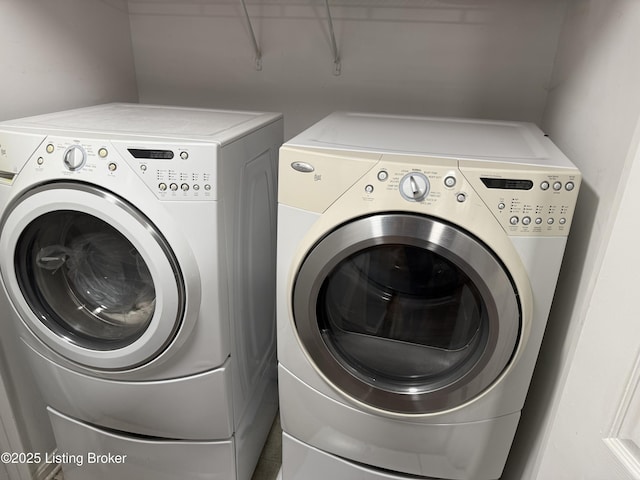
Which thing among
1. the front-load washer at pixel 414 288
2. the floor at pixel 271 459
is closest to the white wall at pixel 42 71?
the floor at pixel 271 459

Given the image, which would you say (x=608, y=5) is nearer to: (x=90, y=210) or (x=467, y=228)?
(x=467, y=228)

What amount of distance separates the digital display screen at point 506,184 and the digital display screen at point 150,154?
0.65 meters

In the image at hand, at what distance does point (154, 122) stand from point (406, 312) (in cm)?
80

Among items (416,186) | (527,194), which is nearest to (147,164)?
(416,186)

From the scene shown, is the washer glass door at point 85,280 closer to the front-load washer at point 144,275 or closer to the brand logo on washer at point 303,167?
the front-load washer at point 144,275

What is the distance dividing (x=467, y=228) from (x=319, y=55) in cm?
102

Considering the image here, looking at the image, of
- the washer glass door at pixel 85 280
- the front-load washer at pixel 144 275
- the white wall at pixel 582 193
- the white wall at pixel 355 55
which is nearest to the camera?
the white wall at pixel 582 193

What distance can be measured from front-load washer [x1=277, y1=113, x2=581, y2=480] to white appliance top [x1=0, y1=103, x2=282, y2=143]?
210 mm

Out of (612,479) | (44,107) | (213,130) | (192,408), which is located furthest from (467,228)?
(44,107)

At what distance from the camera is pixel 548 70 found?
152 cm

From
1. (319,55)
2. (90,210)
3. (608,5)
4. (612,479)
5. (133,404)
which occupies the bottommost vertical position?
(133,404)

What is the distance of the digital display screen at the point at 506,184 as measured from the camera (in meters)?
0.89

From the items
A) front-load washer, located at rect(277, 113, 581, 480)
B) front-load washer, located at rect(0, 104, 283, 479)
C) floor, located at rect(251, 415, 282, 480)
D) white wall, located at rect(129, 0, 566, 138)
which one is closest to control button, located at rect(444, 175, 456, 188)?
front-load washer, located at rect(277, 113, 581, 480)

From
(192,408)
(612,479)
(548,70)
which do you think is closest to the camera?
(612,479)
